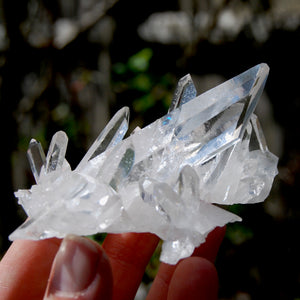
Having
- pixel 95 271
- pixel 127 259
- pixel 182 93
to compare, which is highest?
pixel 182 93

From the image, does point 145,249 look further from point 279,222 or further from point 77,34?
point 77,34

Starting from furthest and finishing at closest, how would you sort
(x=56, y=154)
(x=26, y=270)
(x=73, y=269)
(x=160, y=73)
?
(x=160, y=73) < (x=26, y=270) < (x=56, y=154) < (x=73, y=269)

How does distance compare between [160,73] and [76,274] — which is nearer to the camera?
[76,274]

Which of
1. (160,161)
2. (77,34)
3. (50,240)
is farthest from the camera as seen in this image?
(77,34)

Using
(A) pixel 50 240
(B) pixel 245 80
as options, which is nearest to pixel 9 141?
(A) pixel 50 240

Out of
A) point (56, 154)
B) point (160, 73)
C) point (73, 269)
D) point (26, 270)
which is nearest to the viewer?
point (73, 269)

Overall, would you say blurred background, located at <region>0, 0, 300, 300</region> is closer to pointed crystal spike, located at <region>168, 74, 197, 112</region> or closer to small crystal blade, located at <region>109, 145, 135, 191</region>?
pointed crystal spike, located at <region>168, 74, 197, 112</region>

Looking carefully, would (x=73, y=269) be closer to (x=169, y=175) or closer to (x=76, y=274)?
(x=76, y=274)

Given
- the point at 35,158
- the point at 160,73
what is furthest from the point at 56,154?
the point at 160,73
